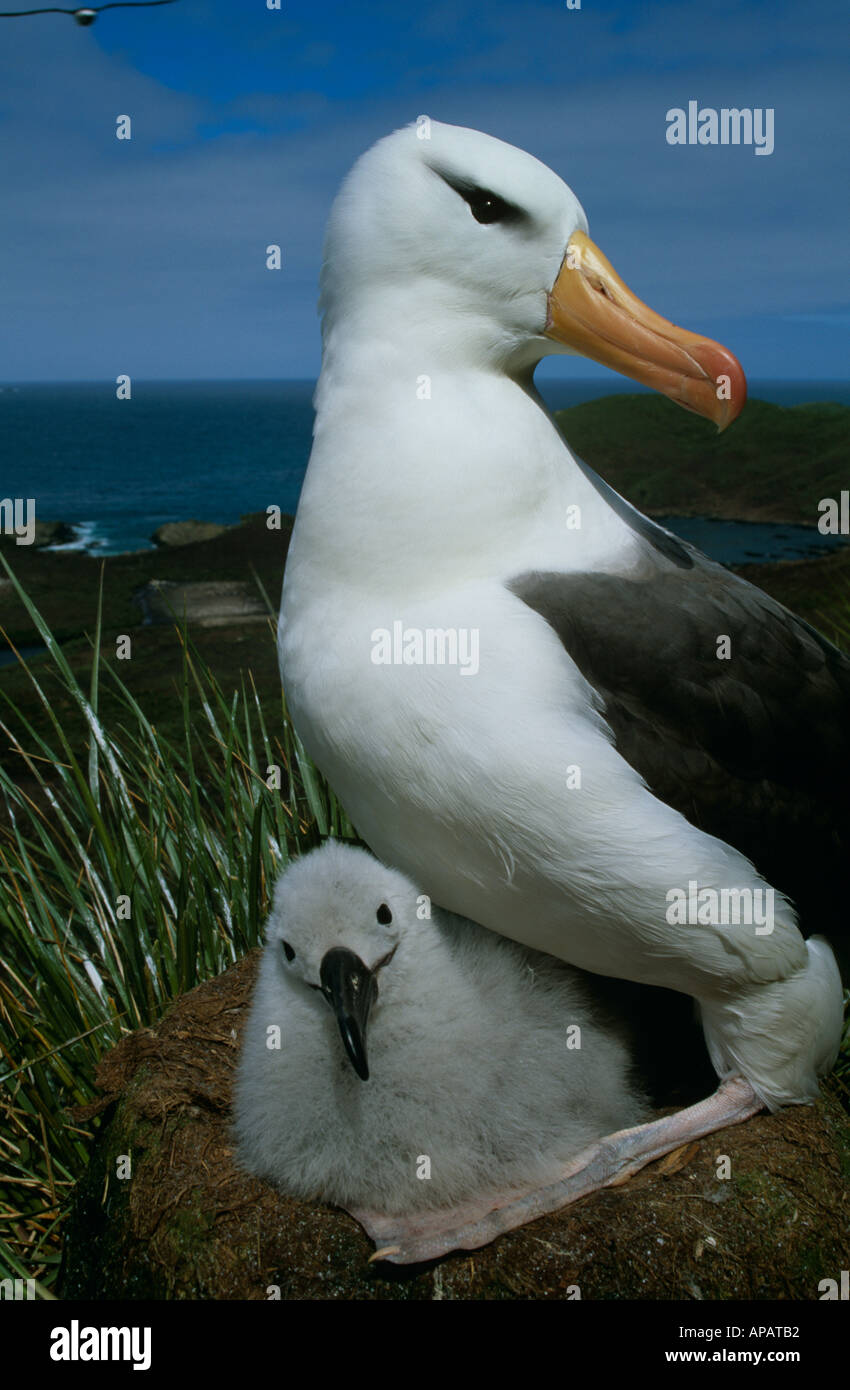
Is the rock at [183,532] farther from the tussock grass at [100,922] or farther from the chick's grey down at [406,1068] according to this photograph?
the chick's grey down at [406,1068]

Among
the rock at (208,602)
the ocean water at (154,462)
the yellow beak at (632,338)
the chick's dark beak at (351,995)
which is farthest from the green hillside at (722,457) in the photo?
the chick's dark beak at (351,995)

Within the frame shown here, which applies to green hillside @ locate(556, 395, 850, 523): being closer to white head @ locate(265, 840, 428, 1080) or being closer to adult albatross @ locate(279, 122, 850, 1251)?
adult albatross @ locate(279, 122, 850, 1251)

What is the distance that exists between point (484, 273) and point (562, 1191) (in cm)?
207

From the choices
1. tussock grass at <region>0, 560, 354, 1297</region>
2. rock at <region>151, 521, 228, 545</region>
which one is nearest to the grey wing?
tussock grass at <region>0, 560, 354, 1297</region>

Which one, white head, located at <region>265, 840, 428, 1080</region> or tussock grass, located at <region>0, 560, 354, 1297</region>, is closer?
white head, located at <region>265, 840, 428, 1080</region>

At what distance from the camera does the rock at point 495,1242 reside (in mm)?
2230

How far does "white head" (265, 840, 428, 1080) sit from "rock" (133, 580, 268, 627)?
20.8 feet

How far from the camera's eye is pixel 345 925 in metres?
2.51

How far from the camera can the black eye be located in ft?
7.93

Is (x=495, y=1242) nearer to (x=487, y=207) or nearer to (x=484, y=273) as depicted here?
(x=484, y=273)
